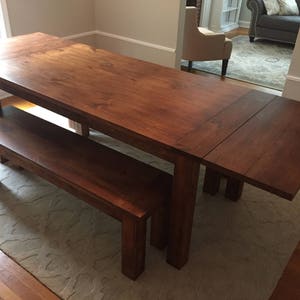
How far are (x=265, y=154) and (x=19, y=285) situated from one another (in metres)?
1.21

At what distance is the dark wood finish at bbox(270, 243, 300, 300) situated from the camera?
1.17 meters

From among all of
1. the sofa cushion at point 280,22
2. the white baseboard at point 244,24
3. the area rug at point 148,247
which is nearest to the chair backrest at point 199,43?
the sofa cushion at point 280,22

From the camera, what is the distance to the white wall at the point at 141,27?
11.7 ft

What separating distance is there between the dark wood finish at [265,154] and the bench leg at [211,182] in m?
0.60

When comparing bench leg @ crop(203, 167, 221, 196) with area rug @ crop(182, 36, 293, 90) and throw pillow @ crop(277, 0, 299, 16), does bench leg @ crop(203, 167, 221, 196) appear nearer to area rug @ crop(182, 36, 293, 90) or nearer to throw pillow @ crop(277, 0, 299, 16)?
area rug @ crop(182, 36, 293, 90)

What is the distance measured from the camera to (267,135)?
1.41 metres

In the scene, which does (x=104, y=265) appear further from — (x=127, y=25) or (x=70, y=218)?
(x=127, y=25)

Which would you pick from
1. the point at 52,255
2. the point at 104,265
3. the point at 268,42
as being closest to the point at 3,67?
the point at 52,255

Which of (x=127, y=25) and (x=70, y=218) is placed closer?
(x=70, y=218)

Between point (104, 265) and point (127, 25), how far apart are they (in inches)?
118

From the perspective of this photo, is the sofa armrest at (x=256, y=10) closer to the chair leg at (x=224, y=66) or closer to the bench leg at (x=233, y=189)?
the chair leg at (x=224, y=66)

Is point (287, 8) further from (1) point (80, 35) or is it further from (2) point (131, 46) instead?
(1) point (80, 35)

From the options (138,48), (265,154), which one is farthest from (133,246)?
(138,48)

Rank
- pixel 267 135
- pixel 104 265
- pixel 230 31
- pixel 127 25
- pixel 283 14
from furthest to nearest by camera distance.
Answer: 1. pixel 230 31
2. pixel 283 14
3. pixel 127 25
4. pixel 104 265
5. pixel 267 135
